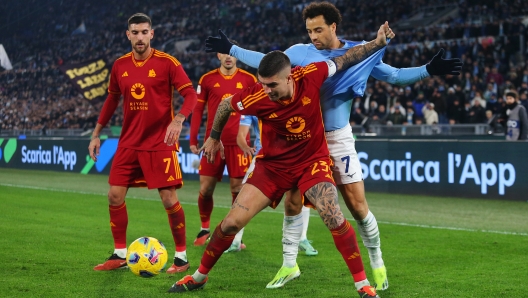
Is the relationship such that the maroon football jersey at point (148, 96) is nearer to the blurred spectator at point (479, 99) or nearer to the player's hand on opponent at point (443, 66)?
the player's hand on opponent at point (443, 66)

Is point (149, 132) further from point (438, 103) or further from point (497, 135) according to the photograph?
point (438, 103)

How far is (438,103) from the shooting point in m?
19.1

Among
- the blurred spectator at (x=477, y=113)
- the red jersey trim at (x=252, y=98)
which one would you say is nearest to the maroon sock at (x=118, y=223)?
the red jersey trim at (x=252, y=98)

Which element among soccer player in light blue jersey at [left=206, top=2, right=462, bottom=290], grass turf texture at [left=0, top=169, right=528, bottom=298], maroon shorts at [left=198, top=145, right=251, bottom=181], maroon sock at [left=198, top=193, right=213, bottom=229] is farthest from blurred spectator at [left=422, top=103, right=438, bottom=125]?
soccer player in light blue jersey at [left=206, top=2, right=462, bottom=290]

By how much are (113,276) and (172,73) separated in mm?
1874

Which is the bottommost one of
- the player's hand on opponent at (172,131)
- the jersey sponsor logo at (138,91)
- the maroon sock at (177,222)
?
the maroon sock at (177,222)

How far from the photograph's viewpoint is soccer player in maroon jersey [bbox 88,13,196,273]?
6699mm

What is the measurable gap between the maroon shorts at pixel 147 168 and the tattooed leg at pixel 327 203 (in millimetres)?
1881

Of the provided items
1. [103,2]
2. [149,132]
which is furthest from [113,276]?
[103,2]

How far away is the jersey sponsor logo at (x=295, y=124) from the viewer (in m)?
5.29

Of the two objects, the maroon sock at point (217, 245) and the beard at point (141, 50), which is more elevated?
the beard at point (141, 50)

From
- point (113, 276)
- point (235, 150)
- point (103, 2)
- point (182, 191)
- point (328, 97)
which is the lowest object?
point (182, 191)

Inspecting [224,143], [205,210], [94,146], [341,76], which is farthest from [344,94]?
[205,210]

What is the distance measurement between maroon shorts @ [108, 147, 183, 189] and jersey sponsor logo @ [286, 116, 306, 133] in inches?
70.0
